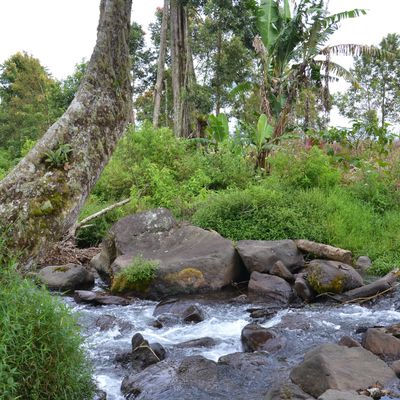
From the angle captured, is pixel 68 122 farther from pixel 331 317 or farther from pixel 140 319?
pixel 331 317

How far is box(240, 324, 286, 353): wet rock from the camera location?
621 centimetres

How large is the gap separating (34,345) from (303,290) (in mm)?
5562

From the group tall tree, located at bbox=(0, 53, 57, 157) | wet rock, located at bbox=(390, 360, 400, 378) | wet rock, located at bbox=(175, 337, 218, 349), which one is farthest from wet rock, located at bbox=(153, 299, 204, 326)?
tall tree, located at bbox=(0, 53, 57, 157)

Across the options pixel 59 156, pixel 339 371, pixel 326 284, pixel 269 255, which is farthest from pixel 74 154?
pixel 269 255

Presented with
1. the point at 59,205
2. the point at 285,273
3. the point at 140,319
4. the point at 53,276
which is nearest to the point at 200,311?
the point at 140,319

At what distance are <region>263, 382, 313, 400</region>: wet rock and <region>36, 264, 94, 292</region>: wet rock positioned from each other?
550 centimetres

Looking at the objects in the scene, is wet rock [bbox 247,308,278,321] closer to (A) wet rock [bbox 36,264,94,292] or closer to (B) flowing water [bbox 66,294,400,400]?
(B) flowing water [bbox 66,294,400,400]

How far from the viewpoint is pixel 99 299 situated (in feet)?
28.0

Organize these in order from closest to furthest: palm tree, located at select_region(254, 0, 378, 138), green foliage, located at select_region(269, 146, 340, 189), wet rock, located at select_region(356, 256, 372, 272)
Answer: wet rock, located at select_region(356, 256, 372, 272) < green foliage, located at select_region(269, 146, 340, 189) < palm tree, located at select_region(254, 0, 378, 138)

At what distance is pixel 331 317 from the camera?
7414mm

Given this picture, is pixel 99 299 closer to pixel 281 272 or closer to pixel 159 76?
pixel 281 272

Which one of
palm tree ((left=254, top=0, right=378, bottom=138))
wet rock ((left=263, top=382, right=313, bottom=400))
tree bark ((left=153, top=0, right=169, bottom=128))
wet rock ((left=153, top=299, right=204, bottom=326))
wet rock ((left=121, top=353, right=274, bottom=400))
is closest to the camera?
wet rock ((left=263, top=382, right=313, bottom=400))

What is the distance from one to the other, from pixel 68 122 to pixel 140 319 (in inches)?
184

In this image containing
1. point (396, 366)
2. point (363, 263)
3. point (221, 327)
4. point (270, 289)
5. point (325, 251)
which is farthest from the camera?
point (363, 263)
